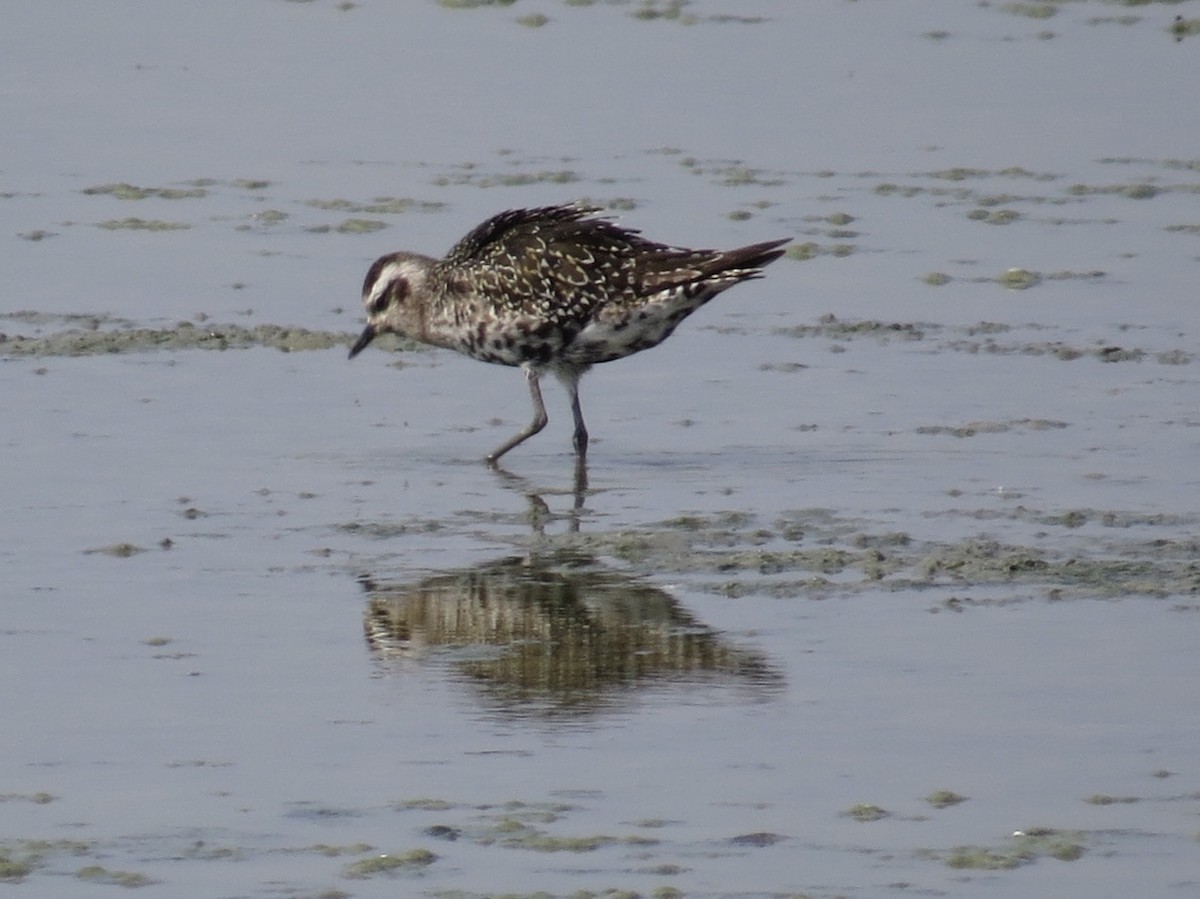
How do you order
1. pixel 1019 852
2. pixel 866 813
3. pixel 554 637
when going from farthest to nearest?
pixel 554 637 < pixel 866 813 < pixel 1019 852

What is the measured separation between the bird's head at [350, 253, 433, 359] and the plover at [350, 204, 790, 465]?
21mm

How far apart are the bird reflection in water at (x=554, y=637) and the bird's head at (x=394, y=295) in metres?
3.15

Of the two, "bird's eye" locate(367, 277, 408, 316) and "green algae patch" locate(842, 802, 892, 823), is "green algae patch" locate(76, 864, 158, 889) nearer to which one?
"green algae patch" locate(842, 802, 892, 823)

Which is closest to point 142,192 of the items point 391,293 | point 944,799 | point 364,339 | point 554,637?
point 364,339

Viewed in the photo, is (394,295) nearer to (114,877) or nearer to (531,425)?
(531,425)

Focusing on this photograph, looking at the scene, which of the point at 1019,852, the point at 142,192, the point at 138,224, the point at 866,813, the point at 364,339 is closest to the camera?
the point at 1019,852

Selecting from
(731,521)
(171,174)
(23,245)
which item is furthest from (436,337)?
(171,174)

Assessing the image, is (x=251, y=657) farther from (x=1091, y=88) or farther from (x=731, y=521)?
(x=1091, y=88)

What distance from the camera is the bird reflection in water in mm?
9430

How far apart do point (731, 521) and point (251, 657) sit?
2616 millimetres

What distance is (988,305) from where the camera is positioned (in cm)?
1573

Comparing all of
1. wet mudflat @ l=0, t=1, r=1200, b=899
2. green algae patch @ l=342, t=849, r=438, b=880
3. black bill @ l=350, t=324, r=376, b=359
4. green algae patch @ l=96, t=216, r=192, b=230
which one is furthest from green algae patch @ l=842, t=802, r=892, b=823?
green algae patch @ l=96, t=216, r=192, b=230

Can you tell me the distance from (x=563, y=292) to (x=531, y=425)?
0.66 metres

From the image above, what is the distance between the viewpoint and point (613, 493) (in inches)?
488
